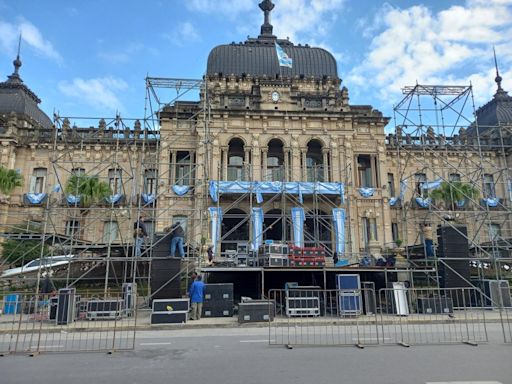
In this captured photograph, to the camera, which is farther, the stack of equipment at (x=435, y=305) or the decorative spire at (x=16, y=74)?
the decorative spire at (x=16, y=74)

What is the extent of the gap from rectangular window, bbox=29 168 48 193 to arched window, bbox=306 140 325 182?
2308 centimetres

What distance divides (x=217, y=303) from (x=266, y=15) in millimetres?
37974

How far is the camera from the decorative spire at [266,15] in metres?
43.2

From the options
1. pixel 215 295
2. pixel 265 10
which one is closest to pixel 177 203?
pixel 215 295

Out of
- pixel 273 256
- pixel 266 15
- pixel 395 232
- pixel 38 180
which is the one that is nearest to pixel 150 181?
pixel 38 180

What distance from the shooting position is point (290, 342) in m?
10.5

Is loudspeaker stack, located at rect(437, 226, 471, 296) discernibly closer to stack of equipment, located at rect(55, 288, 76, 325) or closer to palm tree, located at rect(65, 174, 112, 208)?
stack of equipment, located at rect(55, 288, 76, 325)

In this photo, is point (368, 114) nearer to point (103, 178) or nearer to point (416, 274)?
point (416, 274)

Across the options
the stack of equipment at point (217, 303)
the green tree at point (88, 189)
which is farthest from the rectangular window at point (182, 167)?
the stack of equipment at point (217, 303)

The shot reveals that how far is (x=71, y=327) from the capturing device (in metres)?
13.6

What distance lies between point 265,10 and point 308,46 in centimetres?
1057

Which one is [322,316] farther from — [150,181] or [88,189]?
[150,181]

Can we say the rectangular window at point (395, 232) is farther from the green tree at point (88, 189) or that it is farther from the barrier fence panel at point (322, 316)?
the green tree at point (88, 189)

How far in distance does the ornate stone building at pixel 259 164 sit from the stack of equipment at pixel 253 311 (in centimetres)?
1101
